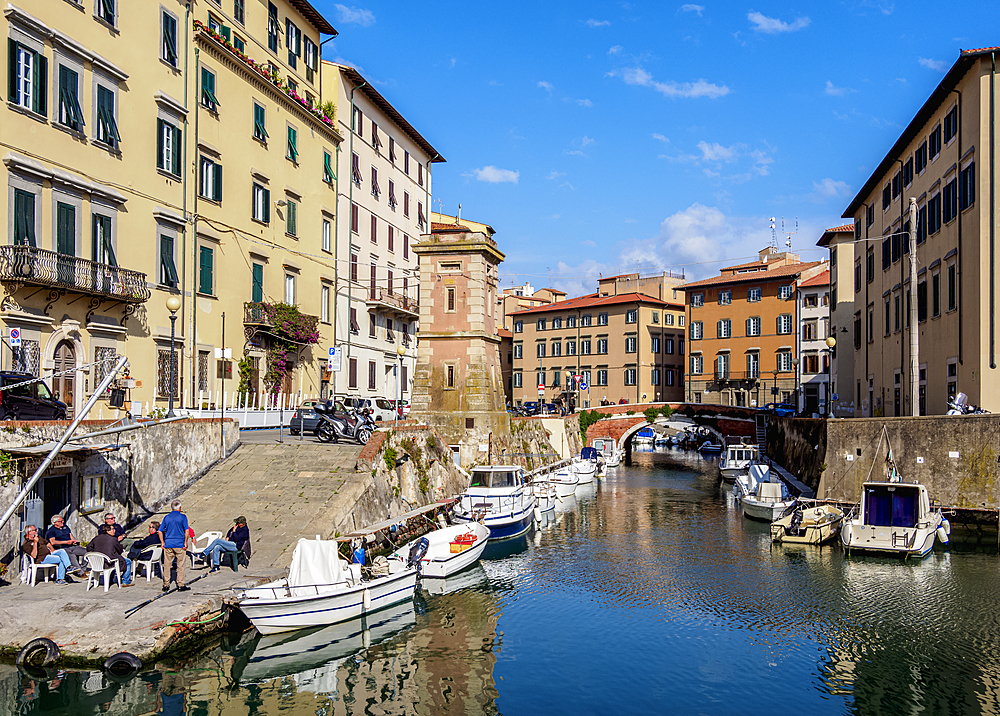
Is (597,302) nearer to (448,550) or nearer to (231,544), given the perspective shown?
(448,550)

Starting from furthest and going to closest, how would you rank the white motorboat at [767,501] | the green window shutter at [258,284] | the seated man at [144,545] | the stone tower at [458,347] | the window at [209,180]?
the stone tower at [458,347] < the green window shutter at [258,284] < the white motorboat at [767,501] < the window at [209,180] < the seated man at [144,545]

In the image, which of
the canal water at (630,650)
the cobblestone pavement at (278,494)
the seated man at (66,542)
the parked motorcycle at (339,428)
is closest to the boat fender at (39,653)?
the canal water at (630,650)

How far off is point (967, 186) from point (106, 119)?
1330 inches

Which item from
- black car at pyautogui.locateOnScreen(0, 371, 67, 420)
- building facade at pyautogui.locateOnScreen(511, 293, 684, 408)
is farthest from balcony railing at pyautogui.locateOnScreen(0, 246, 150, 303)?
building facade at pyautogui.locateOnScreen(511, 293, 684, 408)

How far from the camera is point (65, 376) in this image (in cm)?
2591

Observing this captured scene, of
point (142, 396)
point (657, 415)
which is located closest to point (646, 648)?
A: point (142, 396)

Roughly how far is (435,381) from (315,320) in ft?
23.5

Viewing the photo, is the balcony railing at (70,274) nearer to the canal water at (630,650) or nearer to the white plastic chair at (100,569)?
the white plastic chair at (100,569)

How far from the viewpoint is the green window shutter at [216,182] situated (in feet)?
113

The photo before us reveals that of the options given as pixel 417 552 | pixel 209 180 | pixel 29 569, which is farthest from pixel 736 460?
pixel 29 569

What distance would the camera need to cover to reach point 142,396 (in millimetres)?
29828

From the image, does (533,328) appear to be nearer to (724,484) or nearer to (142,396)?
(724,484)

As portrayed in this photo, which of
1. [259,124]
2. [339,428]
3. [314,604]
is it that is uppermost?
[259,124]

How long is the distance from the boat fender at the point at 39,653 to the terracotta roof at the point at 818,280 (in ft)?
223
